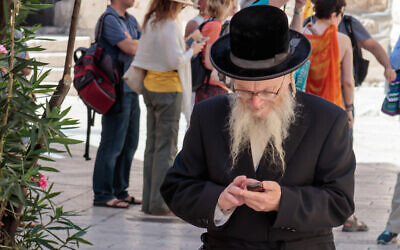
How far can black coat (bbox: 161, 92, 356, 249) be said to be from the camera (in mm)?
3119

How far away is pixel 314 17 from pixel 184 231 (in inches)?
80.0

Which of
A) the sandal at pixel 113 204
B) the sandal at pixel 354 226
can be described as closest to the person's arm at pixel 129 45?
the sandal at pixel 113 204

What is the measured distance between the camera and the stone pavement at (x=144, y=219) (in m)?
6.62

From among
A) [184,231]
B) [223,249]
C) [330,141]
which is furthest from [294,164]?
[184,231]

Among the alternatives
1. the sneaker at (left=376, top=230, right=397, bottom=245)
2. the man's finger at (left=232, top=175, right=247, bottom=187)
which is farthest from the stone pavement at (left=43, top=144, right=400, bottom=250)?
the man's finger at (left=232, top=175, right=247, bottom=187)

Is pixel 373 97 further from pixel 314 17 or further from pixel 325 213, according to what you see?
pixel 325 213

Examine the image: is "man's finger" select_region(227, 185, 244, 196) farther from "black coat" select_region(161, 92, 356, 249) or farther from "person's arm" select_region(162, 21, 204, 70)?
"person's arm" select_region(162, 21, 204, 70)

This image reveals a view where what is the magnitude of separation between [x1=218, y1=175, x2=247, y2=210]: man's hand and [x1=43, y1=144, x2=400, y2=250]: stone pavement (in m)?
3.44

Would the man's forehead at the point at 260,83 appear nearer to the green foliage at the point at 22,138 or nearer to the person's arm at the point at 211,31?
the green foliage at the point at 22,138

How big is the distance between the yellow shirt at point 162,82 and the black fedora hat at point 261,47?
4131 mm

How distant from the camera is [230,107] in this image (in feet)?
11.0

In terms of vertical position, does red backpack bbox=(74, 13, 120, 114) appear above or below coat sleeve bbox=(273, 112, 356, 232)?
below

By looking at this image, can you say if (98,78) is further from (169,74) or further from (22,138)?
(22,138)

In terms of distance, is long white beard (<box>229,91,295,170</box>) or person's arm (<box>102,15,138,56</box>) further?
person's arm (<box>102,15,138,56</box>)
